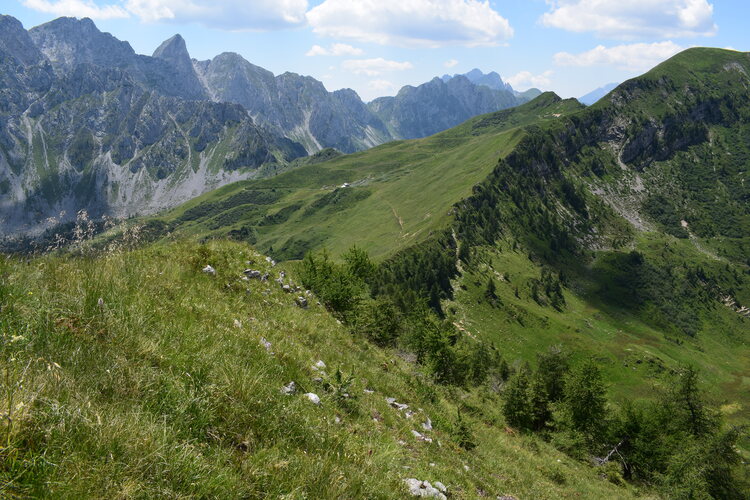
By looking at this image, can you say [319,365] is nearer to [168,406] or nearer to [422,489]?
[422,489]

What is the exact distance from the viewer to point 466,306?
566ft

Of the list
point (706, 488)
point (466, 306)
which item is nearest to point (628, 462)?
point (706, 488)

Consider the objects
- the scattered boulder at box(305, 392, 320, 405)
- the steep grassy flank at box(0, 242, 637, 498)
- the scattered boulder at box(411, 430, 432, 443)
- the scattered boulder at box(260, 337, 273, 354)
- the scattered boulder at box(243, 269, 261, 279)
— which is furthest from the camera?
the scattered boulder at box(243, 269, 261, 279)

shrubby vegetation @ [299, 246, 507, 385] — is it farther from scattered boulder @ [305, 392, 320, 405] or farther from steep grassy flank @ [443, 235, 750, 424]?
steep grassy flank @ [443, 235, 750, 424]

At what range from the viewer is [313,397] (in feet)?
26.7

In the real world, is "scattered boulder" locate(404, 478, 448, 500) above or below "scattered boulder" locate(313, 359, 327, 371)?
below

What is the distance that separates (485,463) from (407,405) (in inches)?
149

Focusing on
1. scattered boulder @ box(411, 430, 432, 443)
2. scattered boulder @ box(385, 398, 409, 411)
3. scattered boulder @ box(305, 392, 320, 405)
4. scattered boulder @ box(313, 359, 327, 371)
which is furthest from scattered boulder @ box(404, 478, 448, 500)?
scattered boulder @ box(385, 398, 409, 411)

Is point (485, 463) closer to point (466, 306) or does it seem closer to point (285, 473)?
point (285, 473)

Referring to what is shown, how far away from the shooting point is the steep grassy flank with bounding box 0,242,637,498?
12.6 feet

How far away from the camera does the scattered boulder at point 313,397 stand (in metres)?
7.97

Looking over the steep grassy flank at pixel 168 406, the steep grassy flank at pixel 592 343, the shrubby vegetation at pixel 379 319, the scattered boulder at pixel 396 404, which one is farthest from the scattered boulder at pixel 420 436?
the steep grassy flank at pixel 592 343

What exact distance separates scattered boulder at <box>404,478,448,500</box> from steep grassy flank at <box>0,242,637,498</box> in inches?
8.5

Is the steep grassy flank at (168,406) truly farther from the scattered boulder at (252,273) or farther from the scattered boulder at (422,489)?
the scattered boulder at (252,273)
